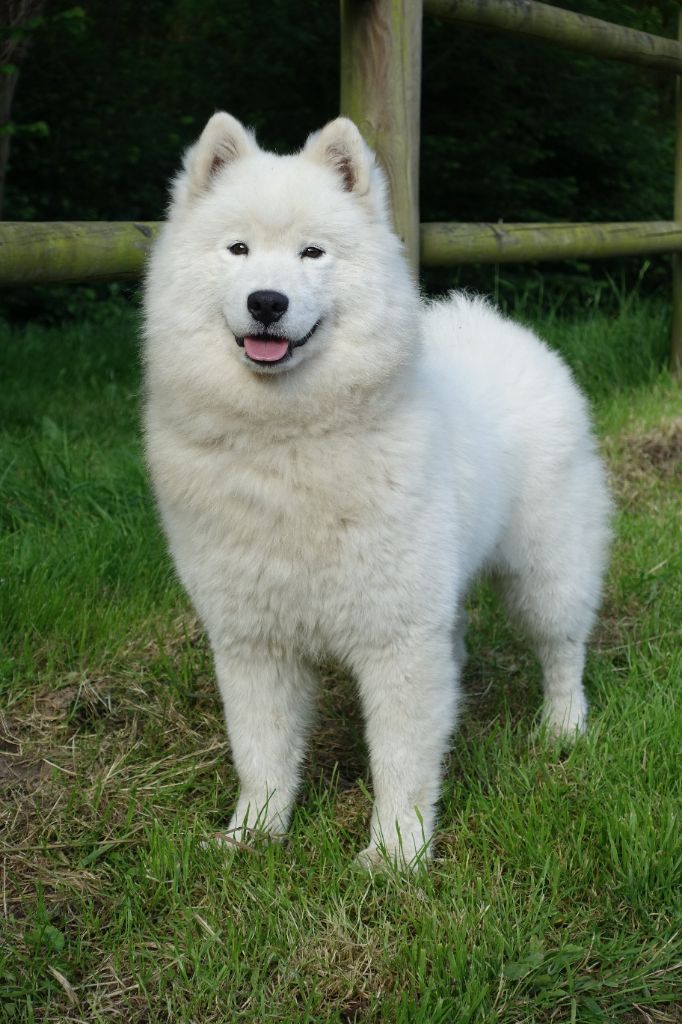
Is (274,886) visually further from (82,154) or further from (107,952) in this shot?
(82,154)

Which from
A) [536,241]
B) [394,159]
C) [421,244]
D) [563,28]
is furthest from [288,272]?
[563,28]

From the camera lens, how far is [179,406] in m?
2.55

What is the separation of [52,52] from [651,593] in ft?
26.2

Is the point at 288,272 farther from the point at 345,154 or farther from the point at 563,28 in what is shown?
the point at 563,28

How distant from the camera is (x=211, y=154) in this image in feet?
8.52

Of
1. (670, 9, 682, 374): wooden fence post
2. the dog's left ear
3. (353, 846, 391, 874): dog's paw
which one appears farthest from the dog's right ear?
(670, 9, 682, 374): wooden fence post

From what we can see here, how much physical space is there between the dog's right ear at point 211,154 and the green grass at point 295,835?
1348 mm

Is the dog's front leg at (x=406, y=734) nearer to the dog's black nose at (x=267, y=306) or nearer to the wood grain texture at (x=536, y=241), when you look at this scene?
the dog's black nose at (x=267, y=306)

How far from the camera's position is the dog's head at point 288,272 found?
238 cm

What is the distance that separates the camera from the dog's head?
93.7 inches

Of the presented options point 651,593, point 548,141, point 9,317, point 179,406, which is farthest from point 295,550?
point 548,141

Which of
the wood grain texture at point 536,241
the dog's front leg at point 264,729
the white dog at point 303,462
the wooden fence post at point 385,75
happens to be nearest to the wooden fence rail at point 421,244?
the wood grain texture at point 536,241

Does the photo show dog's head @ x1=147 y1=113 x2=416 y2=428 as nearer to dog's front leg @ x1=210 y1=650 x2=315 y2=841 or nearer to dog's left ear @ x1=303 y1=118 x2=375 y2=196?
dog's left ear @ x1=303 y1=118 x2=375 y2=196

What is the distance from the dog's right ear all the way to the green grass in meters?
1.35
